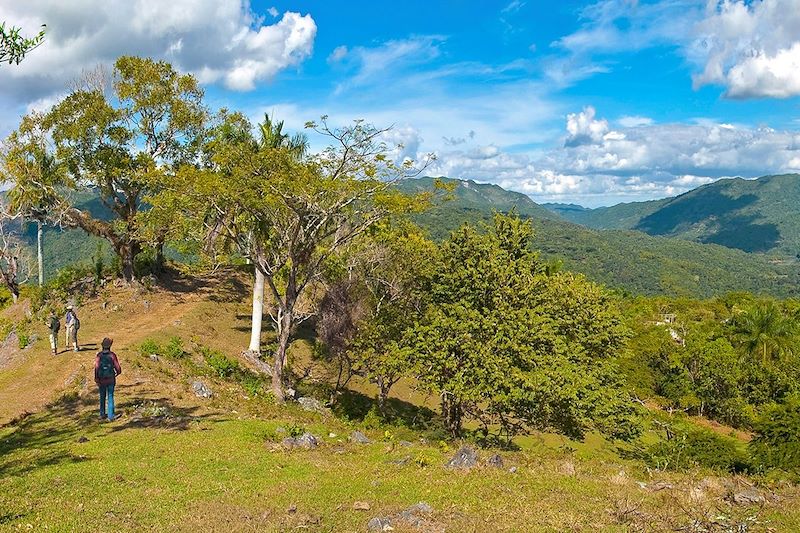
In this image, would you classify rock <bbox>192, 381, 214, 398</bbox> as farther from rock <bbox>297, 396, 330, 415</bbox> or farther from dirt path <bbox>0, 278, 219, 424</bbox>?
rock <bbox>297, 396, 330, 415</bbox>

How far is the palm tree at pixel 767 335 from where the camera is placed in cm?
6122

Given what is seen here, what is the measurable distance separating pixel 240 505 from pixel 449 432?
1385 centimetres

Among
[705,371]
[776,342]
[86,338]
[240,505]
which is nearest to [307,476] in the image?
[240,505]

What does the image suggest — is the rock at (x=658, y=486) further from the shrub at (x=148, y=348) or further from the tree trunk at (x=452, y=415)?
the shrub at (x=148, y=348)

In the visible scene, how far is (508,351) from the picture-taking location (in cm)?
2120

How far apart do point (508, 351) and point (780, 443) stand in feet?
45.0

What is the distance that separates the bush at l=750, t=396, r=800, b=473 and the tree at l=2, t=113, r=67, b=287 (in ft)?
131

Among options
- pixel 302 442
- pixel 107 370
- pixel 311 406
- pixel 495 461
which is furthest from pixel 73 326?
pixel 495 461

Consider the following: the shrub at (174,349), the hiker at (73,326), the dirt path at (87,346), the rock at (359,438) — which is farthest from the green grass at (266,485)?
the shrub at (174,349)

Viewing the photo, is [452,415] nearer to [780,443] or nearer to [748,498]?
[748,498]

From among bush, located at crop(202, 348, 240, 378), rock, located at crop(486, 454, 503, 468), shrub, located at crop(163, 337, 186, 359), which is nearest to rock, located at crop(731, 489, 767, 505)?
rock, located at crop(486, 454, 503, 468)

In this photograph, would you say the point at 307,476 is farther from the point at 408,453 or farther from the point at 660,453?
the point at 660,453

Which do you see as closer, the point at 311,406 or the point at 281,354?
the point at 281,354

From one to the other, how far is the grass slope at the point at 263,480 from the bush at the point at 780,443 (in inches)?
361
